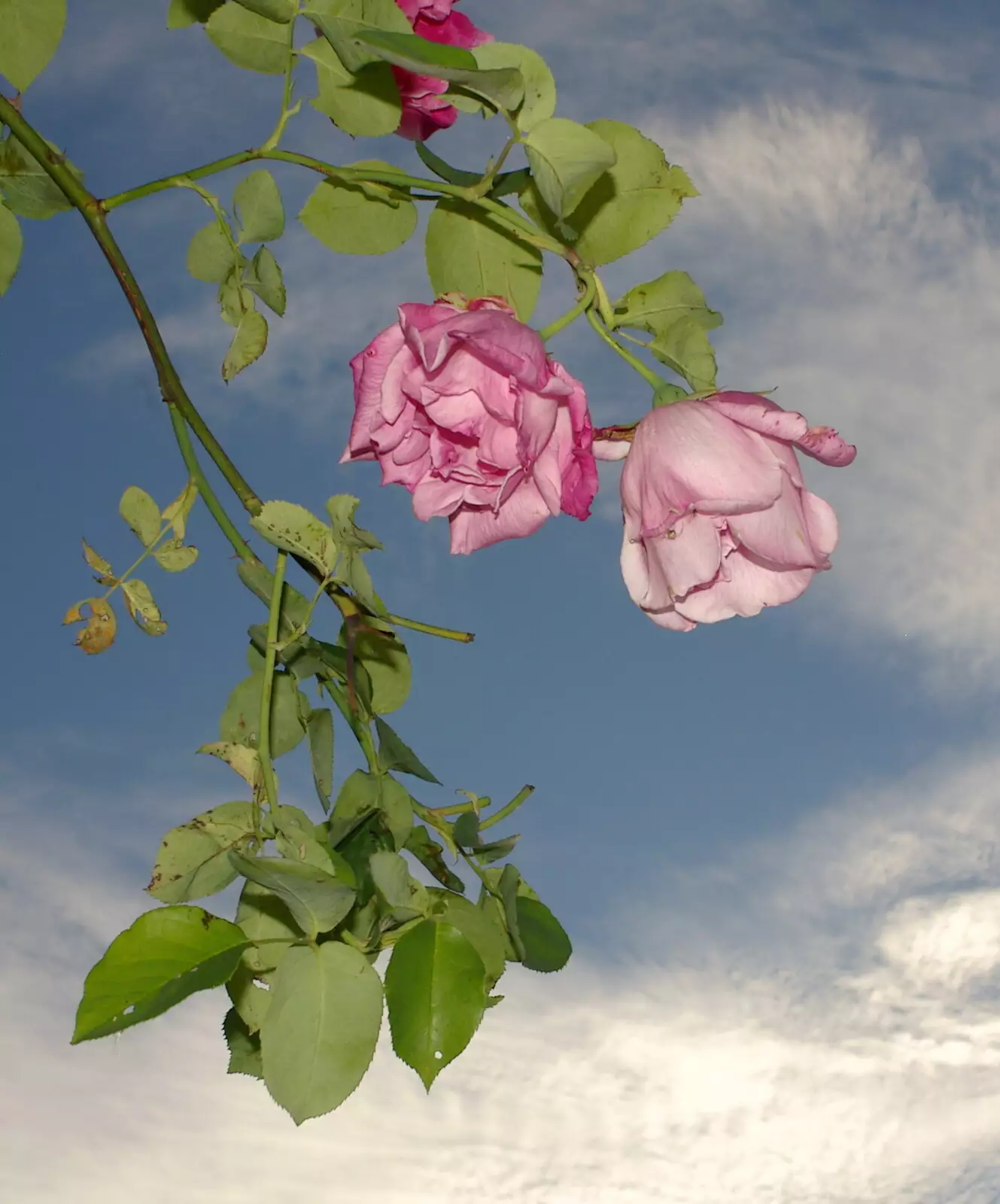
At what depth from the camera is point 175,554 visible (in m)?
1.09

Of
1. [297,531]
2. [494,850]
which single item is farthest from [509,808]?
[297,531]

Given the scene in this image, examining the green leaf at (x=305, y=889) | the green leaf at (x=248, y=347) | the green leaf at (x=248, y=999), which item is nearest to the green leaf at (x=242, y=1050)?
the green leaf at (x=248, y=999)

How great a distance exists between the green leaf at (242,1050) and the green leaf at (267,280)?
542mm

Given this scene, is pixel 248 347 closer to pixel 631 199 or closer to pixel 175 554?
pixel 175 554

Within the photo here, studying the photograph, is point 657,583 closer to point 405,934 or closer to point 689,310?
point 689,310

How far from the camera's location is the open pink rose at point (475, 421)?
0.82m

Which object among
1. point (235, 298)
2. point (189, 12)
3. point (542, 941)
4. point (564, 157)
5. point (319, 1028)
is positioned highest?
point (189, 12)

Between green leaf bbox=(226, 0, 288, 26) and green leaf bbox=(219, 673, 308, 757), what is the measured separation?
1.54 ft

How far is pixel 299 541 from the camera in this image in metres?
0.91

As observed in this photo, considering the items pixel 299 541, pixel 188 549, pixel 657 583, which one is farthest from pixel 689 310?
pixel 188 549

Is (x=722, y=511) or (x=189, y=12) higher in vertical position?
(x=189, y=12)

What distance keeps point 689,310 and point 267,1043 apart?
0.55 meters

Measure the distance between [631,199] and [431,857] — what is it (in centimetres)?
49

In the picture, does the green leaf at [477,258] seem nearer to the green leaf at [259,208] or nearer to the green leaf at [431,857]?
the green leaf at [259,208]
